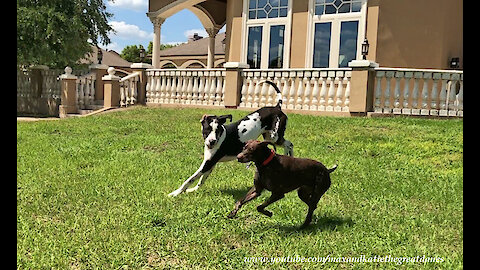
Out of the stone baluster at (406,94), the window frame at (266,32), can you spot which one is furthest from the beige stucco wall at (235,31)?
the stone baluster at (406,94)

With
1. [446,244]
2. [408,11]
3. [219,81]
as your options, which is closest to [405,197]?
[446,244]

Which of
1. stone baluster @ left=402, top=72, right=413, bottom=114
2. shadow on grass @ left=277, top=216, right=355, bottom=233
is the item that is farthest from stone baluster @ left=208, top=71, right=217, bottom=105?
shadow on grass @ left=277, top=216, right=355, bottom=233

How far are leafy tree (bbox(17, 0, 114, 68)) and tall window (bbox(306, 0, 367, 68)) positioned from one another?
31.4 feet

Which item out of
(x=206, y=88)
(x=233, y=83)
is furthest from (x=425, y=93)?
(x=206, y=88)

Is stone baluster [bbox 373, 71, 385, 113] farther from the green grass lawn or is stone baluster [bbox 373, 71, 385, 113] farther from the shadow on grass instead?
the shadow on grass

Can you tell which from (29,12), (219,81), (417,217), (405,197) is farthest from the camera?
(29,12)

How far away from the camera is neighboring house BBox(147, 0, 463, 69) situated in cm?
1352

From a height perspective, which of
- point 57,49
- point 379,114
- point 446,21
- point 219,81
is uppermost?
point 446,21

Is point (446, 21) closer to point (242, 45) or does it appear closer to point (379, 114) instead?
point (379, 114)

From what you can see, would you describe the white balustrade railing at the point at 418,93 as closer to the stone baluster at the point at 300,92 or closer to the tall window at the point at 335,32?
the stone baluster at the point at 300,92

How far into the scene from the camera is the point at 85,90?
15945mm

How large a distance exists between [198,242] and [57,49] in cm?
1652

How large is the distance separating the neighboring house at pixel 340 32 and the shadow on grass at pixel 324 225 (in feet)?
35.3

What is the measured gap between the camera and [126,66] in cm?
3825
